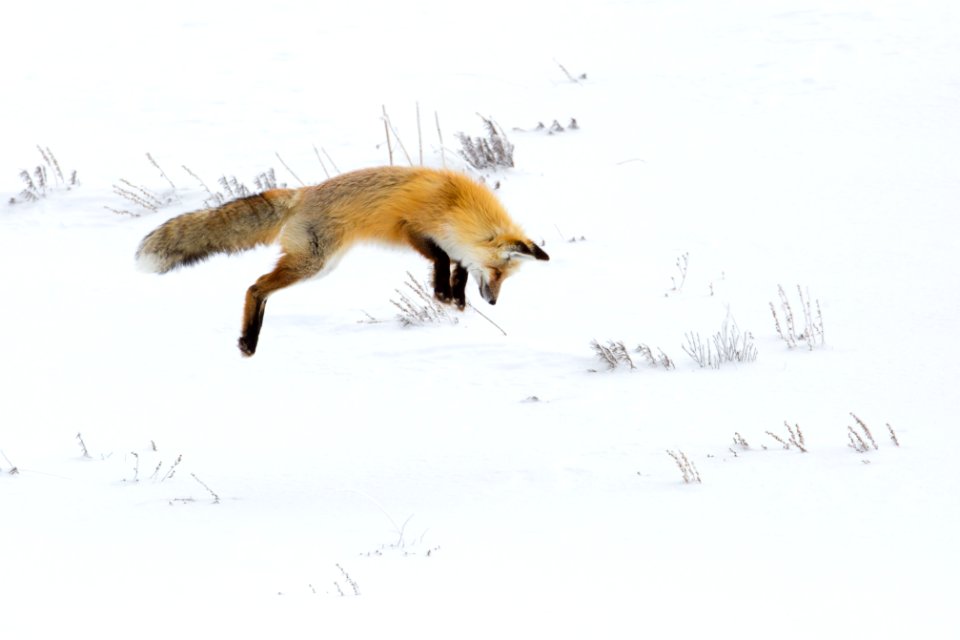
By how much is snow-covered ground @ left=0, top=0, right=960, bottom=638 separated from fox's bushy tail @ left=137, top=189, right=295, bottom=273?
1.08 m

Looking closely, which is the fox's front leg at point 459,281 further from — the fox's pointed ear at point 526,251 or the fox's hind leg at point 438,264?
the fox's pointed ear at point 526,251

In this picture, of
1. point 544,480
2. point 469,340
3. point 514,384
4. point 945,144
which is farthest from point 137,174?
point 945,144

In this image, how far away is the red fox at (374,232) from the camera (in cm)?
630

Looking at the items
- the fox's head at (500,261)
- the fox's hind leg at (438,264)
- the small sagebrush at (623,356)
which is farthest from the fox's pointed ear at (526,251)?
the small sagebrush at (623,356)

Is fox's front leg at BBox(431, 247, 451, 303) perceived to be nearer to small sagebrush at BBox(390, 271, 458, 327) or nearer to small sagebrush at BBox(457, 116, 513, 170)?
small sagebrush at BBox(390, 271, 458, 327)

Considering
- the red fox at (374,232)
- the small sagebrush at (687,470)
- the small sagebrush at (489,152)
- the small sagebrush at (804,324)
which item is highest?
the red fox at (374,232)

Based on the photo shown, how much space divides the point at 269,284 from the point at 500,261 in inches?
51.3

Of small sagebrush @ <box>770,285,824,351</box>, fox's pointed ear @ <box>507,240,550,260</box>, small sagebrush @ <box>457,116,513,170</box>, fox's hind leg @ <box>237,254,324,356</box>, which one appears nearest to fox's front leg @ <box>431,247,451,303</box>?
fox's pointed ear @ <box>507,240,550,260</box>

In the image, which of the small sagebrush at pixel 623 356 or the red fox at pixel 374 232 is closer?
the red fox at pixel 374 232

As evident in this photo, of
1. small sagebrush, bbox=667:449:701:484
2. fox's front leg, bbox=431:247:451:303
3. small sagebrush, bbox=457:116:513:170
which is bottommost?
small sagebrush, bbox=667:449:701:484

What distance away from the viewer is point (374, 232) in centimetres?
640

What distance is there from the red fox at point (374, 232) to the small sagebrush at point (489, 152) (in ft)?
11.2

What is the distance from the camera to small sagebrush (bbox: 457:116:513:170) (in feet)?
32.6

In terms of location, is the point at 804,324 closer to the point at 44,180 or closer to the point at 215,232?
the point at 215,232
